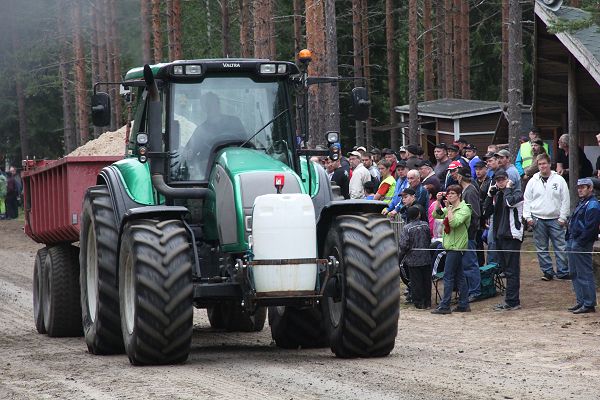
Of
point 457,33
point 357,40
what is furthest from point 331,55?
point 457,33

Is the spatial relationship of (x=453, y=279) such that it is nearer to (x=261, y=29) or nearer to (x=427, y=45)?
(x=261, y=29)

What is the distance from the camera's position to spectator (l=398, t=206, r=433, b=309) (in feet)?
57.0

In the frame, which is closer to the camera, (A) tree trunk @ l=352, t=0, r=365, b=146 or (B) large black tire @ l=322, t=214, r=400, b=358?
(B) large black tire @ l=322, t=214, r=400, b=358

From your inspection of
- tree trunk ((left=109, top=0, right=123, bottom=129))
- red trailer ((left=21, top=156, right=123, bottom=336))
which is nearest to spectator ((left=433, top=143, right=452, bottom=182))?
red trailer ((left=21, top=156, right=123, bottom=336))

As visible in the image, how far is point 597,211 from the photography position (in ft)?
50.3

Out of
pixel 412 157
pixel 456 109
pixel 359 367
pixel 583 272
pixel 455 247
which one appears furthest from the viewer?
pixel 456 109

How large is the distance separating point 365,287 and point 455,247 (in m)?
6.16

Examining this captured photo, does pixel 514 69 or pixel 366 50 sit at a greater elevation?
pixel 366 50

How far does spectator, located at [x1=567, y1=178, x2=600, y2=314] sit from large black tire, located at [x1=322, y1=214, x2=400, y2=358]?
5.16m

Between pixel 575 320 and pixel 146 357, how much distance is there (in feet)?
21.0

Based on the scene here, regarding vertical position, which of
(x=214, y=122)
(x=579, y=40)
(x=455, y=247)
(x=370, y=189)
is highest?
(x=579, y=40)

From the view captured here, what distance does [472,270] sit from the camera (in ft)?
56.7

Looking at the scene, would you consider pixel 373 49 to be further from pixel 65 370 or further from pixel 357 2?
pixel 65 370

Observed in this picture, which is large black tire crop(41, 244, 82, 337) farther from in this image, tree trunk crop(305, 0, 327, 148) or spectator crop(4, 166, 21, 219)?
spectator crop(4, 166, 21, 219)
